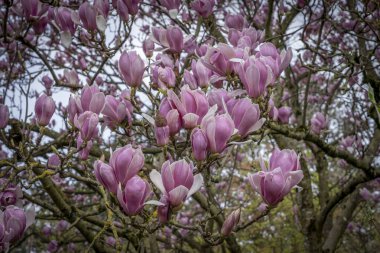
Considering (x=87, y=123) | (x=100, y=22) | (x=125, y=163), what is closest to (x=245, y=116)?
(x=125, y=163)

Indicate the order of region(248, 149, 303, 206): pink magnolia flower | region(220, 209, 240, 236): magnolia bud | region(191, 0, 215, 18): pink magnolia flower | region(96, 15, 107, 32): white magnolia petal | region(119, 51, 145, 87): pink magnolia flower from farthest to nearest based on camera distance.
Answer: region(191, 0, 215, 18): pink magnolia flower < region(96, 15, 107, 32): white magnolia petal < region(119, 51, 145, 87): pink magnolia flower < region(220, 209, 240, 236): magnolia bud < region(248, 149, 303, 206): pink magnolia flower

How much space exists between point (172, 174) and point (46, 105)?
2.27 feet

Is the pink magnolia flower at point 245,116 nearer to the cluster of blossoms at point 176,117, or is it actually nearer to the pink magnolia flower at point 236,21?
the cluster of blossoms at point 176,117

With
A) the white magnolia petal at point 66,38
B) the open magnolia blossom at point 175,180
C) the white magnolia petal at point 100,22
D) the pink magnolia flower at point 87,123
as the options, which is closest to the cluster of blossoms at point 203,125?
the open magnolia blossom at point 175,180

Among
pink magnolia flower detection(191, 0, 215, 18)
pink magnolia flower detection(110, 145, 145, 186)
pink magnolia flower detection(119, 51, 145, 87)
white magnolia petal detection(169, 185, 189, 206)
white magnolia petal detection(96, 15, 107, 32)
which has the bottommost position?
white magnolia petal detection(169, 185, 189, 206)

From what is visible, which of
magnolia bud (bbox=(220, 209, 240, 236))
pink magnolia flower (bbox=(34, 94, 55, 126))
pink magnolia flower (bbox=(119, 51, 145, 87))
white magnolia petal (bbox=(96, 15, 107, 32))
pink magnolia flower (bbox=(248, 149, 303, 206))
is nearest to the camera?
pink magnolia flower (bbox=(248, 149, 303, 206))

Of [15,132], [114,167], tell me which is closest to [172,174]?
[114,167]

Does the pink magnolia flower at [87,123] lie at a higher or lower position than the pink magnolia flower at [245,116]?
higher

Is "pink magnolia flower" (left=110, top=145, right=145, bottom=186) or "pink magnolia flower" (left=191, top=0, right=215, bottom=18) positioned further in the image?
"pink magnolia flower" (left=191, top=0, right=215, bottom=18)

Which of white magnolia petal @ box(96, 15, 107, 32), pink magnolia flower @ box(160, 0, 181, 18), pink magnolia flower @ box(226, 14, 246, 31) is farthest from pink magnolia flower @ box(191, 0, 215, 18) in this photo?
white magnolia petal @ box(96, 15, 107, 32)

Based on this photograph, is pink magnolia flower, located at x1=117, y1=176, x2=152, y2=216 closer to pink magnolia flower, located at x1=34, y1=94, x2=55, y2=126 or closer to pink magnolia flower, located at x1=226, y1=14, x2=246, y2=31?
pink magnolia flower, located at x1=34, y1=94, x2=55, y2=126

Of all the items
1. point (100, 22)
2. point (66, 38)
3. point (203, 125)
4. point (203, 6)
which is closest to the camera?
point (203, 125)

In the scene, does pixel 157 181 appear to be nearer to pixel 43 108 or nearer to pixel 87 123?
pixel 87 123

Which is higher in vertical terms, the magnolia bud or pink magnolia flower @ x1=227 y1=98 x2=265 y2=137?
pink magnolia flower @ x1=227 y1=98 x2=265 y2=137
